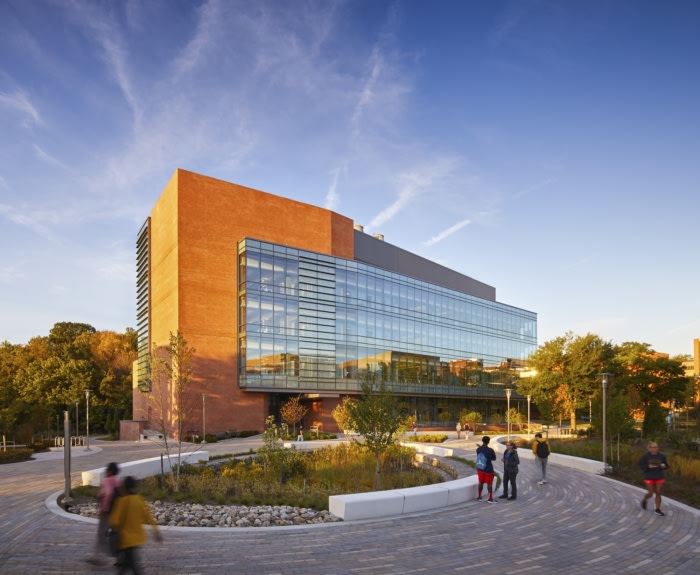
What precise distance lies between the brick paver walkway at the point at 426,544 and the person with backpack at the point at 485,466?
57cm

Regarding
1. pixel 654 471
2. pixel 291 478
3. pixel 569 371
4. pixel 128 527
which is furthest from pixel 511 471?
pixel 569 371

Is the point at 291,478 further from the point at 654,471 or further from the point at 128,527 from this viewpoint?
the point at 128,527

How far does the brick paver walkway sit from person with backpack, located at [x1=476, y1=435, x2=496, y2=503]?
0.57m

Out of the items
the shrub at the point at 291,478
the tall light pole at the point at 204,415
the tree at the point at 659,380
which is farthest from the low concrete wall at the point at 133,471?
the tree at the point at 659,380

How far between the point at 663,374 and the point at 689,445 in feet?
103

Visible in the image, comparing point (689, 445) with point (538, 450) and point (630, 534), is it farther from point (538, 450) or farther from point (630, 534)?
point (630, 534)

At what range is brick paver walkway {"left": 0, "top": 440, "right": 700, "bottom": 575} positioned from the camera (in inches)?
332

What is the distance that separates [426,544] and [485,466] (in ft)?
14.9

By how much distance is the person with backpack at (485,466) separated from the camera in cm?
1363

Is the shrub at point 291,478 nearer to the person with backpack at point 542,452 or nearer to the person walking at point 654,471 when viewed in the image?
the person with backpack at point 542,452

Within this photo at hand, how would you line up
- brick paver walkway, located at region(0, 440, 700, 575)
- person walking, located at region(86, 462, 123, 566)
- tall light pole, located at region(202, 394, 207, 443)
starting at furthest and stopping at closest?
tall light pole, located at region(202, 394, 207, 443)
brick paver walkway, located at region(0, 440, 700, 575)
person walking, located at region(86, 462, 123, 566)

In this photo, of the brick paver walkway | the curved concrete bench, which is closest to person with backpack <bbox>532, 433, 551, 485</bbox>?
the brick paver walkway

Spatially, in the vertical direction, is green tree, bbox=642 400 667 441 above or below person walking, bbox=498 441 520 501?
below

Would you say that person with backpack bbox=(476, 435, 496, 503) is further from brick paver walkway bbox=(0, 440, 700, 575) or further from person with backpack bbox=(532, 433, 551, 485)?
person with backpack bbox=(532, 433, 551, 485)
